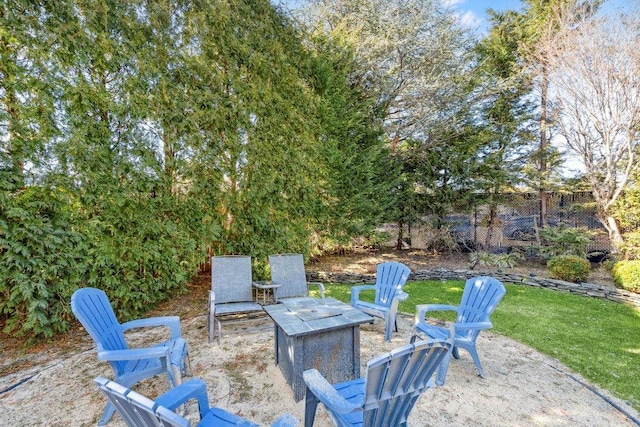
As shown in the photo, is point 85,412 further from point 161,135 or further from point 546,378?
point 546,378

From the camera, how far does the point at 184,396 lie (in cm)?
161

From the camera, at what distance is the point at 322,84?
267 inches

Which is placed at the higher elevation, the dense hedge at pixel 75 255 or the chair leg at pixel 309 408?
the dense hedge at pixel 75 255

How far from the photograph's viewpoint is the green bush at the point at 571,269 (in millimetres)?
6363

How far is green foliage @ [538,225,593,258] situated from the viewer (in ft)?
24.7

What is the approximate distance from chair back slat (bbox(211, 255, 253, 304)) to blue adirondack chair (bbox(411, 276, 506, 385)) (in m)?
2.36

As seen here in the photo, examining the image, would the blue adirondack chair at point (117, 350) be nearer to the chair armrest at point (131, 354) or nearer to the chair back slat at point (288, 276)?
the chair armrest at point (131, 354)

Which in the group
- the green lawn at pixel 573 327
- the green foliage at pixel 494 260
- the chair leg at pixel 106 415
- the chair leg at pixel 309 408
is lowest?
the green lawn at pixel 573 327

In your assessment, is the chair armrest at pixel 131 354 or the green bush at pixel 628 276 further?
the green bush at pixel 628 276

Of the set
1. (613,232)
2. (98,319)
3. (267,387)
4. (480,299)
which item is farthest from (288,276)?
(613,232)

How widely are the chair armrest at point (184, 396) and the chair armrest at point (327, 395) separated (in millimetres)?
623

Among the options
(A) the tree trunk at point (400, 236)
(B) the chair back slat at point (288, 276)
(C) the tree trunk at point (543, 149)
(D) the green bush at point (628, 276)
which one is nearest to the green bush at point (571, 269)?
(D) the green bush at point (628, 276)

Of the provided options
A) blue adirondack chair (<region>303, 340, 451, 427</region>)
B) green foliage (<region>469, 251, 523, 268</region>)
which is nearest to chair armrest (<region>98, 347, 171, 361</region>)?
blue adirondack chair (<region>303, 340, 451, 427</region>)

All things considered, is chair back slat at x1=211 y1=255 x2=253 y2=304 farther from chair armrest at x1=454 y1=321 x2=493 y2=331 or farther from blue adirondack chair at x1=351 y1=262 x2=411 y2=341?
chair armrest at x1=454 y1=321 x2=493 y2=331
